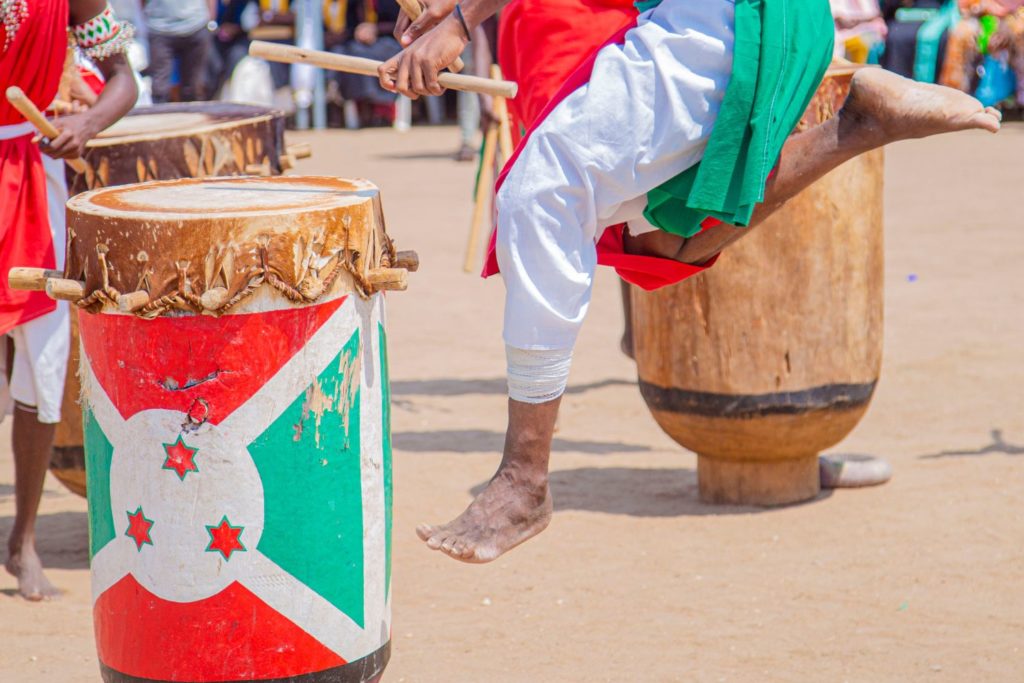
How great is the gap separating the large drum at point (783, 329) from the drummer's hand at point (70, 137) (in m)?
1.72

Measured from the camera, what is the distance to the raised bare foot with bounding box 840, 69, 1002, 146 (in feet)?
9.54

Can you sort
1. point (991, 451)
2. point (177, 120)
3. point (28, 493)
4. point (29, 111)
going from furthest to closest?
point (991, 451)
point (177, 120)
point (28, 493)
point (29, 111)

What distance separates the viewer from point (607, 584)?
419 centimetres

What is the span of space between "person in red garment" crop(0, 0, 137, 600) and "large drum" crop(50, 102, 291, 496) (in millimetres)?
147

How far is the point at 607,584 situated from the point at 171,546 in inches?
69.3

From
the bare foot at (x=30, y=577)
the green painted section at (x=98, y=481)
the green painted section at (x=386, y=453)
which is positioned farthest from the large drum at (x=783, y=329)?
the green painted section at (x=98, y=481)

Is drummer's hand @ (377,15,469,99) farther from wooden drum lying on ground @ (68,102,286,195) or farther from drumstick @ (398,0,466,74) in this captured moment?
wooden drum lying on ground @ (68,102,286,195)

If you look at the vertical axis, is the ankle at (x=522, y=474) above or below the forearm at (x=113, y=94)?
below

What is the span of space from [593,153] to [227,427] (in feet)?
2.73

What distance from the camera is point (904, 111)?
2908 millimetres

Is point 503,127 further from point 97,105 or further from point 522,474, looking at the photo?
point 522,474

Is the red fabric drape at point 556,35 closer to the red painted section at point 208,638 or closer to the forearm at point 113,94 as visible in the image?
the red painted section at point 208,638

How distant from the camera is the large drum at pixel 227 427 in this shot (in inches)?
105

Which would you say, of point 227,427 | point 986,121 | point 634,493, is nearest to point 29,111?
point 227,427
